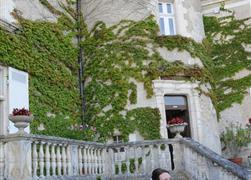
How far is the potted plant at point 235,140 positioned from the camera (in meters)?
13.6

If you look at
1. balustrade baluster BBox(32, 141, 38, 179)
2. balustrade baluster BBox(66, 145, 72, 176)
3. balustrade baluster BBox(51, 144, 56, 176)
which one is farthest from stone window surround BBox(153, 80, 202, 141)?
balustrade baluster BBox(32, 141, 38, 179)

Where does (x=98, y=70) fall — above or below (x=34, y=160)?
above

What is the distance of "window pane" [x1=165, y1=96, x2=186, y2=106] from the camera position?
12055 millimetres

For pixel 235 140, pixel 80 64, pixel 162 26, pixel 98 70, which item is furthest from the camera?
pixel 235 140

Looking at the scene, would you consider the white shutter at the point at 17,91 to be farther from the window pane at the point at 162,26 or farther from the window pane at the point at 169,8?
the window pane at the point at 169,8

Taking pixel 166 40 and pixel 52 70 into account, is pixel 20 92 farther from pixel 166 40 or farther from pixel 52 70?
pixel 166 40

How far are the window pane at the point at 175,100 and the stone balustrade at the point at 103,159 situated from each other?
8.86 ft

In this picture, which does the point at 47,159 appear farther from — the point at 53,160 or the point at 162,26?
the point at 162,26

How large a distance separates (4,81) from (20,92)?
44cm

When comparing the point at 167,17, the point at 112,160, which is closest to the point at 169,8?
the point at 167,17

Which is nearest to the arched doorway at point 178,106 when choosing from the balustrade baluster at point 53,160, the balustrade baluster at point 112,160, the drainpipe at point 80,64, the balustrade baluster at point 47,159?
the drainpipe at point 80,64

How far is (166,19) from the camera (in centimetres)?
1288

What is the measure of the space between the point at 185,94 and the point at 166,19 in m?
2.54

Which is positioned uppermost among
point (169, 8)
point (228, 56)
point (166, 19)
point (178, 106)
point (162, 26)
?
point (169, 8)
